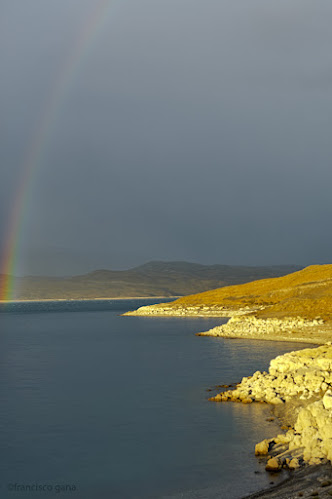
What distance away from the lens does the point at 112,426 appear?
82.0 ft

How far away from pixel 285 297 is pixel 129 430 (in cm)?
9010

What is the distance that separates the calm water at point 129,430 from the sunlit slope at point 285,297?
2626 centimetres

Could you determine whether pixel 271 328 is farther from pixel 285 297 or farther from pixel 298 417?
pixel 298 417

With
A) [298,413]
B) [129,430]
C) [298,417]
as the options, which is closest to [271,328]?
[298,413]

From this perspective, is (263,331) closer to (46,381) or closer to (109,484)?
(46,381)

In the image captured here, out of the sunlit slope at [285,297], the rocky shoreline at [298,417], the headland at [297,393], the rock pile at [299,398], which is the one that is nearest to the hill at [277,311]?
the sunlit slope at [285,297]

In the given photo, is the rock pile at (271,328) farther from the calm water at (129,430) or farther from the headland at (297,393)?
the calm water at (129,430)

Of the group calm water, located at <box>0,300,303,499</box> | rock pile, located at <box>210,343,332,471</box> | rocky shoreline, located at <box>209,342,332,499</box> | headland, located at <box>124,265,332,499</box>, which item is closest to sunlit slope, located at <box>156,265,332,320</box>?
headland, located at <box>124,265,332,499</box>

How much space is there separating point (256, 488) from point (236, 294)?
401ft

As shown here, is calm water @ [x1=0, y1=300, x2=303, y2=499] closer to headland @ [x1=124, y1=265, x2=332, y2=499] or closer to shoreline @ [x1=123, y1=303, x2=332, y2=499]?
shoreline @ [x1=123, y1=303, x2=332, y2=499]

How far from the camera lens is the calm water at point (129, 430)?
57.6 feet

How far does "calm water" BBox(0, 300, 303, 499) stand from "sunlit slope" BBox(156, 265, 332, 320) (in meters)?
26.3

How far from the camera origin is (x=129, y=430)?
79.7 ft

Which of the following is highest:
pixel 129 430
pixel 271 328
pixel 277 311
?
pixel 277 311
